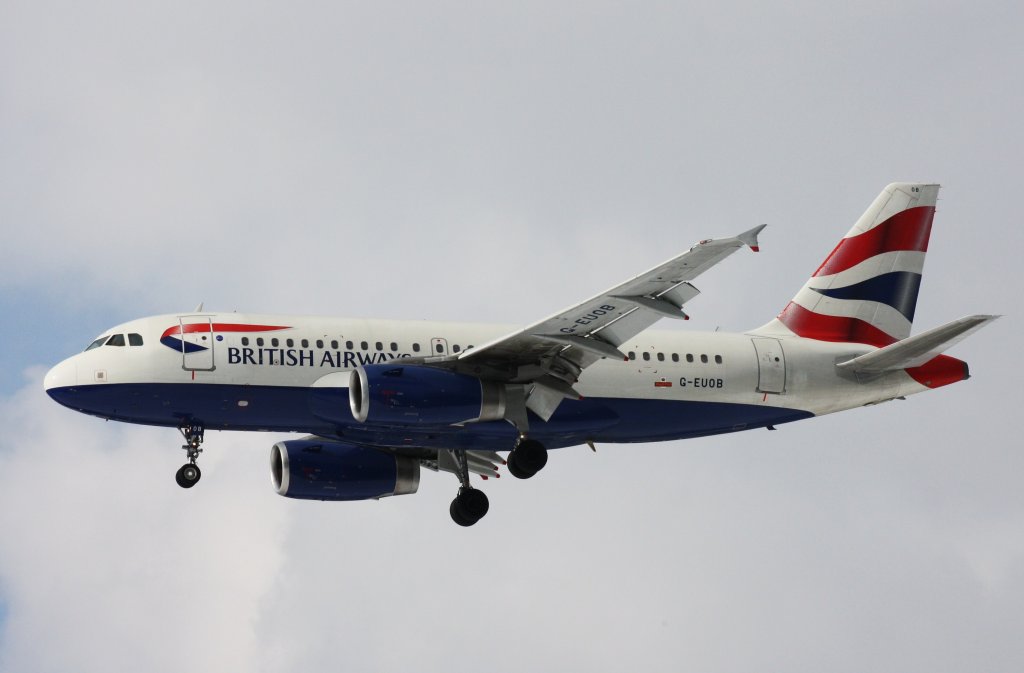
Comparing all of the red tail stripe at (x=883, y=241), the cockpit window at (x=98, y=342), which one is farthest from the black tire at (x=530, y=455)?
the red tail stripe at (x=883, y=241)

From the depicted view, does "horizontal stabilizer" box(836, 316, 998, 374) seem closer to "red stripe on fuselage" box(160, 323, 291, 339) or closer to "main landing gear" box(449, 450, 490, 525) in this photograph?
"main landing gear" box(449, 450, 490, 525)

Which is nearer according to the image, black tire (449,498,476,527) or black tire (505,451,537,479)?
black tire (505,451,537,479)

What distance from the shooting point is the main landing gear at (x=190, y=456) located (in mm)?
43312

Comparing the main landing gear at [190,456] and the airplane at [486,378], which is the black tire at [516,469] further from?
the main landing gear at [190,456]

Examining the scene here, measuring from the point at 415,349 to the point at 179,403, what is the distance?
6136mm

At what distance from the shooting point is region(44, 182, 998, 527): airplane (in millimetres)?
40812

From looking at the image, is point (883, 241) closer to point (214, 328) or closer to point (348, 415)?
point (348, 415)

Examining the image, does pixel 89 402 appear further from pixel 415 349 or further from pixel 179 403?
pixel 415 349

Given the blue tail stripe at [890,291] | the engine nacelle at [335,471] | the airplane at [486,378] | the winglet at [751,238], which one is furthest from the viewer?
the blue tail stripe at [890,291]

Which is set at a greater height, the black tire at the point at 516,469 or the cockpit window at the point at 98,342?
the cockpit window at the point at 98,342

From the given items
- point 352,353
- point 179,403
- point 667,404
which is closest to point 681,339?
point 667,404

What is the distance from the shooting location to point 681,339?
46.4 meters

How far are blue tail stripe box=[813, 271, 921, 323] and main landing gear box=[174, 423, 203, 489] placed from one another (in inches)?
735

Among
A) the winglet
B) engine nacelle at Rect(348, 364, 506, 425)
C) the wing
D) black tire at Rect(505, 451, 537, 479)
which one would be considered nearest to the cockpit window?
engine nacelle at Rect(348, 364, 506, 425)
